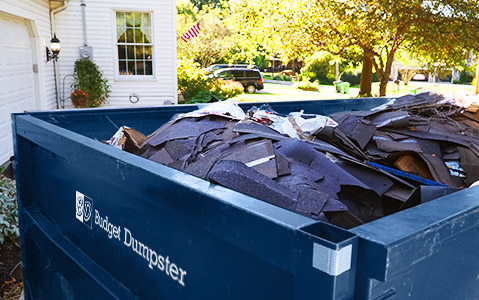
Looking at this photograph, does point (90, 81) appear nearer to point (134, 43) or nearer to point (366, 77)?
point (134, 43)

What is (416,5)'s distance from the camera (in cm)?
1245

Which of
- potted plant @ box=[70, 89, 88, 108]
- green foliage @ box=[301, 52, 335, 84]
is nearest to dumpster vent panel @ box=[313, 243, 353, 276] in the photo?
potted plant @ box=[70, 89, 88, 108]

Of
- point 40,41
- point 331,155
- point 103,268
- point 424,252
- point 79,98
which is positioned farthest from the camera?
point 79,98

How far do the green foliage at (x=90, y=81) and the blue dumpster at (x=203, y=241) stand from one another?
999cm

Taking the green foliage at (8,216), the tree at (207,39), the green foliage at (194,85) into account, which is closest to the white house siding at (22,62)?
the green foliage at (8,216)

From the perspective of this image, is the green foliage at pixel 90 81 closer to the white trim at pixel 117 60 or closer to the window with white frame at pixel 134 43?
the white trim at pixel 117 60

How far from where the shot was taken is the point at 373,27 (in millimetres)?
13633

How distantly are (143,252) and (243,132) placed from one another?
3.57ft

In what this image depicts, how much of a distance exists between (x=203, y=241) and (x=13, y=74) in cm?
862

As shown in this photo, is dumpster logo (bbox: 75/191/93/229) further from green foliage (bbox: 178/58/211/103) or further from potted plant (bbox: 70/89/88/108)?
green foliage (bbox: 178/58/211/103)

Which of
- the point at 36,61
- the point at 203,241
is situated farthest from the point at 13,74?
the point at 203,241

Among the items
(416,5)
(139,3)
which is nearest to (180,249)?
(139,3)

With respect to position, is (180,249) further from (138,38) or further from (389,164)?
(138,38)

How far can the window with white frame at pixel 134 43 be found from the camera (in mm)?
12711
